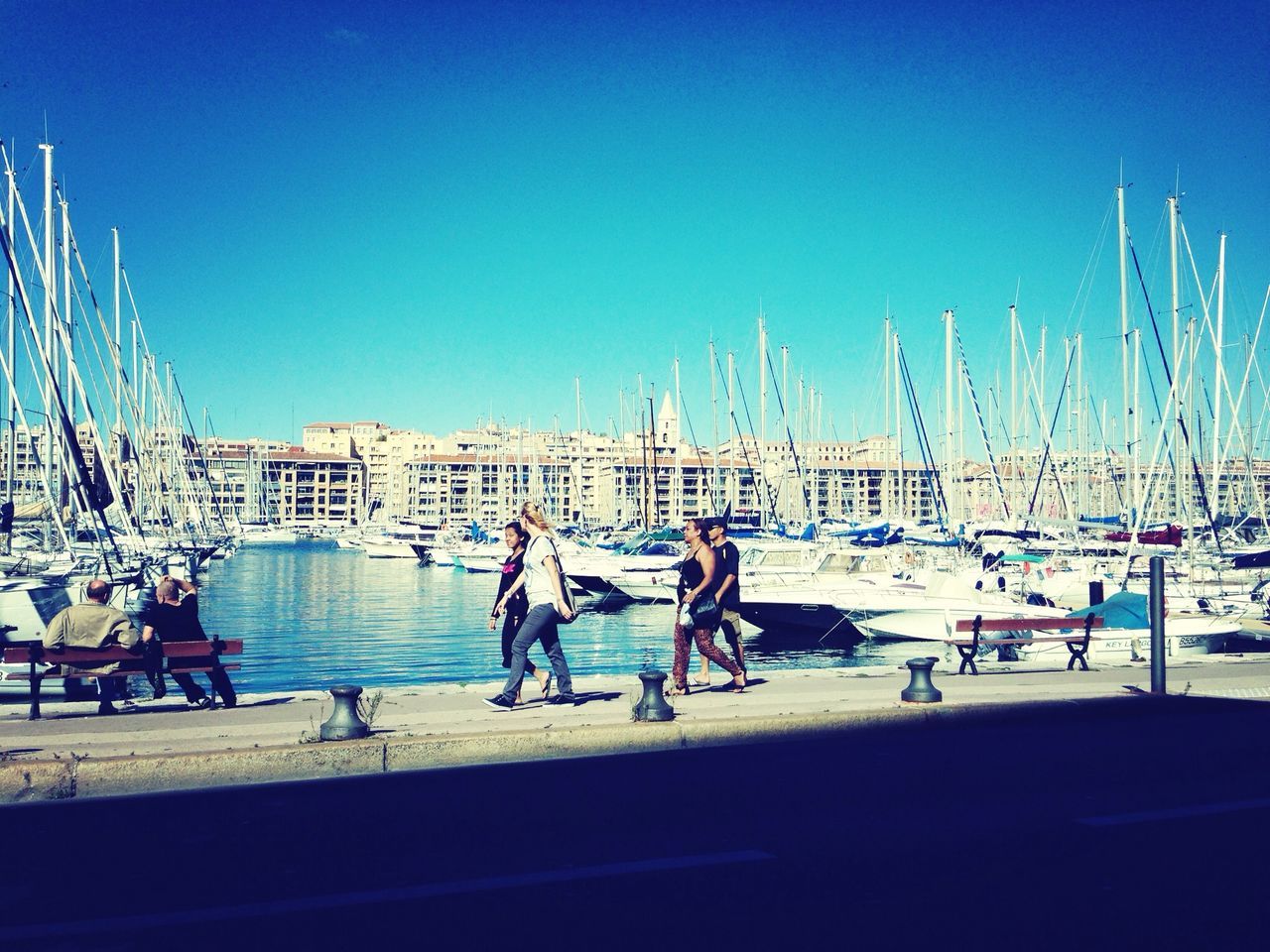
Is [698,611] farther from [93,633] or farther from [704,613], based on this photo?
[93,633]

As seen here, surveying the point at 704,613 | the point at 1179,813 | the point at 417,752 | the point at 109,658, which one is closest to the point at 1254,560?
the point at 704,613

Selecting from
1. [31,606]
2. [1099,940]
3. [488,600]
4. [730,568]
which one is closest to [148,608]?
[730,568]

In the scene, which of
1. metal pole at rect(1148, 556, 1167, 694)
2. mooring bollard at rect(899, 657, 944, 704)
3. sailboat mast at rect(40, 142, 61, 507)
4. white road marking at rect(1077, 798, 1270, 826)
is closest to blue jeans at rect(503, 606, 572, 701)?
mooring bollard at rect(899, 657, 944, 704)

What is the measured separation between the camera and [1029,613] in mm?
22875

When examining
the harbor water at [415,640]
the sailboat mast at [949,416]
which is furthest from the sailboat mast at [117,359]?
the sailboat mast at [949,416]

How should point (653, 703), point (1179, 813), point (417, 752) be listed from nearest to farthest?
1. point (1179, 813)
2. point (417, 752)
3. point (653, 703)

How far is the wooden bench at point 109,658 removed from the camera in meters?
9.67

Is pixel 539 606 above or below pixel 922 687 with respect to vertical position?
above

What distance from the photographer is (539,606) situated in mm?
9969

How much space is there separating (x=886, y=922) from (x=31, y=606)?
2101 cm

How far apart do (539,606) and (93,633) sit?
4024 mm

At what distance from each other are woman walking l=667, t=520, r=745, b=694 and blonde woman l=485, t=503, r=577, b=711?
1.36 m

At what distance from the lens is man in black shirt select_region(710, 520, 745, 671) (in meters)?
11.3

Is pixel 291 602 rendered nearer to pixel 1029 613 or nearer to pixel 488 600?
pixel 488 600
